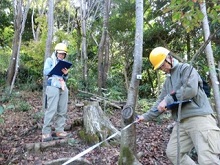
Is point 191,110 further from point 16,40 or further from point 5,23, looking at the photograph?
point 5,23

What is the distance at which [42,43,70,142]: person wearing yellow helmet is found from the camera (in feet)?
16.8

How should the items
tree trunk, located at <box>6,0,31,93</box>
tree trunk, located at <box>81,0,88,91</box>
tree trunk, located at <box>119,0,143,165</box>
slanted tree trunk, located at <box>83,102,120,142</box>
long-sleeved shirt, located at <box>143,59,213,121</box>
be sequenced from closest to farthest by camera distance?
long-sleeved shirt, located at <box>143,59,213,121</box>, tree trunk, located at <box>119,0,143,165</box>, slanted tree trunk, located at <box>83,102,120,142</box>, tree trunk, located at <box>6,0,31,93</box>, tree trunk, located at <box>81,0,88,91</box>

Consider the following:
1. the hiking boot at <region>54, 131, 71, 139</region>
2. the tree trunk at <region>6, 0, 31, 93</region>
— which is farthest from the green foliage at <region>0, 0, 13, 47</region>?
the hiking boot at <region>54, 131, 71, 139</region>

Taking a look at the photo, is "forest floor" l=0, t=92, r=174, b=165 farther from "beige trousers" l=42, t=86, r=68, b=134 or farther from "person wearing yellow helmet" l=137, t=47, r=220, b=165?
"person wearing yellow helmet" l=137, t=47, r=220, b=165

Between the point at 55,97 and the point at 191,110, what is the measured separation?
262 cm

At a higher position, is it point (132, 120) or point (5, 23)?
point (5, 23)

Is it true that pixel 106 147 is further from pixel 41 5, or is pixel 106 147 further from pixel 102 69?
pixel 41 5

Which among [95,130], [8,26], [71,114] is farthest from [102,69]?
[8,26]

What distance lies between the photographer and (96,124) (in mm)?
5406

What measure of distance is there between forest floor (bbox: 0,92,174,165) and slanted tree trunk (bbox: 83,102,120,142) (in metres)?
0.25

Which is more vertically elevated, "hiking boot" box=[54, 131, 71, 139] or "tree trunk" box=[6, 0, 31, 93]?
"tree trunk" box=[6, 0, 31, 93]

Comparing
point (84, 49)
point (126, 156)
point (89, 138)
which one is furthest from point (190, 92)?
point (84, 49)

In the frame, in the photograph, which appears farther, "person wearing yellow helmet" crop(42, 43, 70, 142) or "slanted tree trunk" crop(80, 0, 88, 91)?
"slanted tree trunk" crop(80, 0, 88, 91)

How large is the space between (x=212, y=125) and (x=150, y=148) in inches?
86.1
